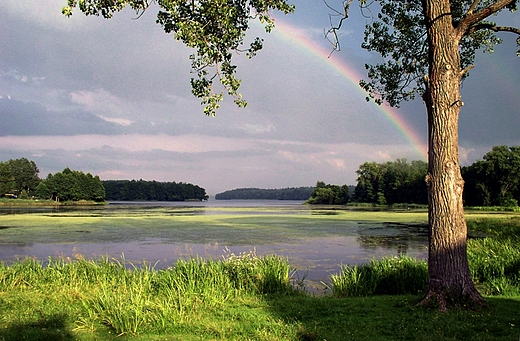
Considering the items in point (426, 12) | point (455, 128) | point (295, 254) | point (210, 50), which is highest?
point (426, 12)

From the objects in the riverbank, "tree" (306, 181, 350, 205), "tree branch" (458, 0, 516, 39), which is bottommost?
the riverbank

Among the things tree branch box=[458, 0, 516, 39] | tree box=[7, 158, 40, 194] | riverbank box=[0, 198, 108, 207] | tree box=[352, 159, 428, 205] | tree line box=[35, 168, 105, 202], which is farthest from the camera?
tree box=[7, 158, 40, 194]

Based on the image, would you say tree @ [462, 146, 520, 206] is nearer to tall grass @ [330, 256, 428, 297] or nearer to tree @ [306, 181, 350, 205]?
tree @ [306, 181, 350, 205]

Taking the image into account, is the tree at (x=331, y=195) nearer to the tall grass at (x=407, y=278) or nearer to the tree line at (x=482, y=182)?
the tree line at (x=482, y=182)

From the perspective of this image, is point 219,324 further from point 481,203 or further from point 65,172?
point 65,172

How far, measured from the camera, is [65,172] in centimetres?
9838

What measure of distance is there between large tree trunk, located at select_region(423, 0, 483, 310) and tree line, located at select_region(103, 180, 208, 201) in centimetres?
16577

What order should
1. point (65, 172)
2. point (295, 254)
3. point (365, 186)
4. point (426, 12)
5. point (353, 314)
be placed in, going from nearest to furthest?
1. point (353, 314)
2. point (426, 12)
3. point (295, 254)
4. point (65, 172)
5. point (365, 186)

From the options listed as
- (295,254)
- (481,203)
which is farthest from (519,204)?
Result: (295,254)

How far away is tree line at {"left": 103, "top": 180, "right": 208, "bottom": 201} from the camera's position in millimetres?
164125

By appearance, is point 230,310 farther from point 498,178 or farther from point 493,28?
point 498,178

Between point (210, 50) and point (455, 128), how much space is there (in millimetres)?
4790

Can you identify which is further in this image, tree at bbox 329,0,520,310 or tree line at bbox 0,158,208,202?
tree line at bbox 0,158,208,202

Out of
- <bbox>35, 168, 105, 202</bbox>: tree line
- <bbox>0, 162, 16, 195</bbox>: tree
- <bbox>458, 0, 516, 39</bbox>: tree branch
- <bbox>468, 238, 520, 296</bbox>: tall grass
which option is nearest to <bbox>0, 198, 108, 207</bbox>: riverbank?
<bbox>35, 168, 105, 202</bbox>: tree line
